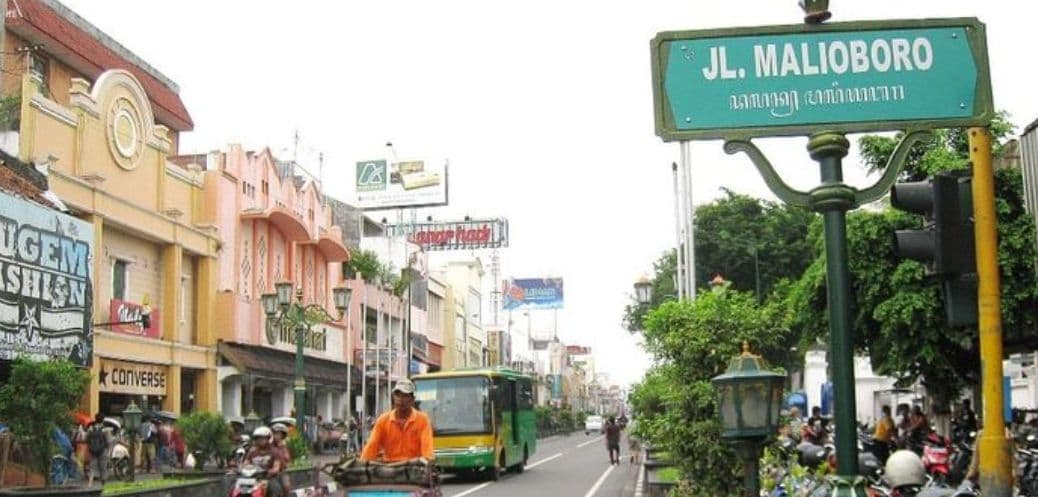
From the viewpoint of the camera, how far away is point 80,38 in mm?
34219

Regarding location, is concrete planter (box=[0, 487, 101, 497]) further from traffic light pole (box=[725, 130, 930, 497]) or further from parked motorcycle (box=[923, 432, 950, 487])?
traffic light pole (box=[725, 130, 930, 497])

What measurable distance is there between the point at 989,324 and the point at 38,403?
48.4 ft

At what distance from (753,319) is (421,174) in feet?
179

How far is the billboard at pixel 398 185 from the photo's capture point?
65125mm

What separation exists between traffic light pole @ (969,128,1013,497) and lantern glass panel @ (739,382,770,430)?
2.04 metres

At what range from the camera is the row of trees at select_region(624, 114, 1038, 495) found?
1286cm

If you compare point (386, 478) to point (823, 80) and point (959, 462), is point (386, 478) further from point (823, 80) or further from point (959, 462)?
point (959, 462)

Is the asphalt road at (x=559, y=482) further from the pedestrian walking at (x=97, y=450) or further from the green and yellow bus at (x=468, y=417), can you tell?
the pedestrian walking at (x=97, y=450)

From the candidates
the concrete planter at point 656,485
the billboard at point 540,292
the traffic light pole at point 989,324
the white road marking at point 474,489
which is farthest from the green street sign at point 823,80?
the billboard at point 540,292

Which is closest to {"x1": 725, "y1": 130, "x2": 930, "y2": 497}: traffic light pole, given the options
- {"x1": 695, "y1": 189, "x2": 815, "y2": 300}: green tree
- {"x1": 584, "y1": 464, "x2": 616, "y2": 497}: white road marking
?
{"x1": 584, "y1": 464, "x2": 616, "y2": 497}: white road marking

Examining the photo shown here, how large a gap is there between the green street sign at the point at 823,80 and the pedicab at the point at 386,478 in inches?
216

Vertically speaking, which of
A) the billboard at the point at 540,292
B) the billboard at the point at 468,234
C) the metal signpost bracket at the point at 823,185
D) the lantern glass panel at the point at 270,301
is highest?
the billboard at the point at 468,234

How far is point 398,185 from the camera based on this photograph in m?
65.6

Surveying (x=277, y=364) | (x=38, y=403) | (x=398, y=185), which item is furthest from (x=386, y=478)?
(x=398, y=185)
